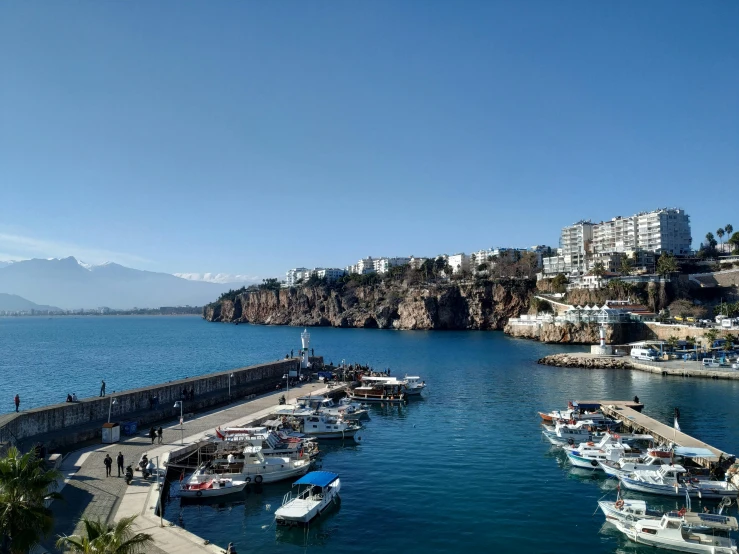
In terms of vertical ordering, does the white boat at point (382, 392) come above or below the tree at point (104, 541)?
below

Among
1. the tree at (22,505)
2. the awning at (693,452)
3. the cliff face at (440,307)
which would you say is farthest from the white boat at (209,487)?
the cliff face at (440,307)

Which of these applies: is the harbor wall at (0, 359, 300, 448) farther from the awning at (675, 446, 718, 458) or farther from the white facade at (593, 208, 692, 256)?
the white facade at (593, 208, 692, 256)

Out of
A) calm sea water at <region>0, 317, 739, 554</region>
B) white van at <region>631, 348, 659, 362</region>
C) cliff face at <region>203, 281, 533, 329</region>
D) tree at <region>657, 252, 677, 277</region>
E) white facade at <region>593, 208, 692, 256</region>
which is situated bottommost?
calm sea water at <region>0, 317, 739, 554</region>

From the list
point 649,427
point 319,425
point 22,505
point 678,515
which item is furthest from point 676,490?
point 22,505

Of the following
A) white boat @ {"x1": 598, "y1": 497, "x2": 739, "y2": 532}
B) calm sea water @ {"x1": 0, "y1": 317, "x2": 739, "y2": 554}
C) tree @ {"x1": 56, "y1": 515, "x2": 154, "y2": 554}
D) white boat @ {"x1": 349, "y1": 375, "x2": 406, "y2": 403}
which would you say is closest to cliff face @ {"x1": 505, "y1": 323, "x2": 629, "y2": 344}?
calm sea water @ {"x1": 0, "y1": 317, "x2": 739, "y2": 554}

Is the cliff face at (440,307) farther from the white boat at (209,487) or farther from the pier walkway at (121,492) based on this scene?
the white boat at (209,487)

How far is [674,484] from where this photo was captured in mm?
24578

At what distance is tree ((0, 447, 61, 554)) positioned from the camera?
1109 cm

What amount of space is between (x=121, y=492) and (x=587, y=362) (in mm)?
64602

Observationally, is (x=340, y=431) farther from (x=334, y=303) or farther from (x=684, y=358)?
(x=334, y=303)

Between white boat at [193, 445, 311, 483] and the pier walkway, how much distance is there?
8.67 ft

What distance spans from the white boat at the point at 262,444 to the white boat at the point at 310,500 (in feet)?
12.5

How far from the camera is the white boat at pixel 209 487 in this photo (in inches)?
939

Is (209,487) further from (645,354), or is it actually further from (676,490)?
(645,354)
